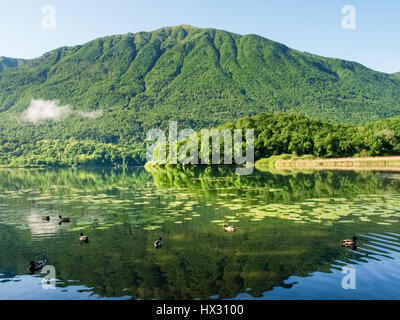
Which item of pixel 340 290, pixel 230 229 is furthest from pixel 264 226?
pixel 340 290

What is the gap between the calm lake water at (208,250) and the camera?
16.3 metres

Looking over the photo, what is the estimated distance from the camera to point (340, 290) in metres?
15.8

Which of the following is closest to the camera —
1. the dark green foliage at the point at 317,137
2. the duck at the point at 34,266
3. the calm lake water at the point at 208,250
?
the calm lake water at the point at 208,250

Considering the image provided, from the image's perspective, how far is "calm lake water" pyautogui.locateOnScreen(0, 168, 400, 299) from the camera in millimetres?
16328

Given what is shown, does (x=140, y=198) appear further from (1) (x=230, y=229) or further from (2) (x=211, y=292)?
(2) (x=211, y=292)

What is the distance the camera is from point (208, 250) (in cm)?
2197
